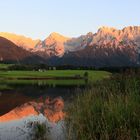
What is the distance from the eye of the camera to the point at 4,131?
23562 millimetres

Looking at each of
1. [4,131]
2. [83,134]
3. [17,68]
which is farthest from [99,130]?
[17,68]

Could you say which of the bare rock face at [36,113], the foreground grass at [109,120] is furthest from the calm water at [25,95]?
the foreground grass at [109,120]

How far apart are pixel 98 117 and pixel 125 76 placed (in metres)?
7.12

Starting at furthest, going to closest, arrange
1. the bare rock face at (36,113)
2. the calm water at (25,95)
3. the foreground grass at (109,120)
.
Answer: the calm water at (25,95), the bare rock face at (36,113), the foreground grass at (109,120)

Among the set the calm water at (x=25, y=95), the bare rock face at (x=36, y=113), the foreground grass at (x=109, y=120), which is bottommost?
the calm water at (x=25, y=95)

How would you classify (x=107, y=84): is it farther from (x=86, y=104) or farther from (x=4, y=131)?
(x=4, y=131)

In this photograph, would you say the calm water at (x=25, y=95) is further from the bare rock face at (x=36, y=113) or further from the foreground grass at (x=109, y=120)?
the foreground grass at (x=109, y=120)

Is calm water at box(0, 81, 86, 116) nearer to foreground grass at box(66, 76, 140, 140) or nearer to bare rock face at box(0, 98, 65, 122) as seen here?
bare rock face at box(0, 98, 65, 122)

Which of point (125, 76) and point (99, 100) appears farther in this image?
point (125, 76)

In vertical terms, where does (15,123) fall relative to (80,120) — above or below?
below

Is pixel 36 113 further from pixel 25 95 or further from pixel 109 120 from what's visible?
pixel 25 95

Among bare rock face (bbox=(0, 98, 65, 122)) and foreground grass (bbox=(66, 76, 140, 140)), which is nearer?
foreground grass (bbox=(66, 76, 140, 140))

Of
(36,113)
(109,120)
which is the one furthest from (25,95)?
(109,120)

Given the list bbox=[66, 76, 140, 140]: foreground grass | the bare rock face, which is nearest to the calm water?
the bare rock face
